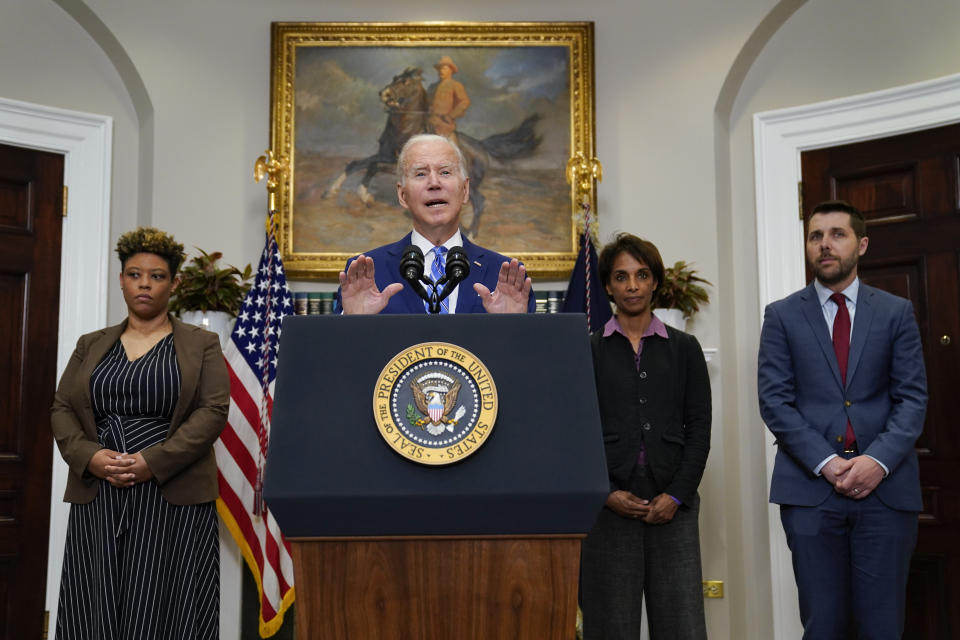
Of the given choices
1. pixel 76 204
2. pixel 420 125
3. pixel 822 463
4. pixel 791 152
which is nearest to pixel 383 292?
pixel 822 463

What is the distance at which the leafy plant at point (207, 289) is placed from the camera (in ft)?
14.4

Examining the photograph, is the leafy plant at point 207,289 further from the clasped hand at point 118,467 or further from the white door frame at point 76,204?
the clasped hand at point 118,467

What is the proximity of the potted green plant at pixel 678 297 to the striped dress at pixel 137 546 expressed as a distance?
7.47 ft

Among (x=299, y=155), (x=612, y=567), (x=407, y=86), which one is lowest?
(x=612, y=567)

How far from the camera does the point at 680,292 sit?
14.7 ft

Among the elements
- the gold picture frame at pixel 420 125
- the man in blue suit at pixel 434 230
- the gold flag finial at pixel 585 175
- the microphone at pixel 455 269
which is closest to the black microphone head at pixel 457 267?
the microphone at pixel 455 269

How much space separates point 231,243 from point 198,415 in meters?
1.64

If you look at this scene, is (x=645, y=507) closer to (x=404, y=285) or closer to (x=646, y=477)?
(x=646, y=477)

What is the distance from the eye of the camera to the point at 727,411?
15.2ft

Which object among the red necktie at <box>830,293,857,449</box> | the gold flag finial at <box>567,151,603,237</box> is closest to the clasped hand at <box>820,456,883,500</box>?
the red necktie at <box>830,293,857,449</box>

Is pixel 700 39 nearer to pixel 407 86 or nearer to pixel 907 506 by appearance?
pixel 407 86

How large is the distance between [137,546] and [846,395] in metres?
2.46

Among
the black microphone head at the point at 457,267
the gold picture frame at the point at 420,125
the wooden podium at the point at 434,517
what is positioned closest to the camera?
the wooden podium at the point at 434,517

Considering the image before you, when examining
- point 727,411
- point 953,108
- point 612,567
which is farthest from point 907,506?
point 953,108
